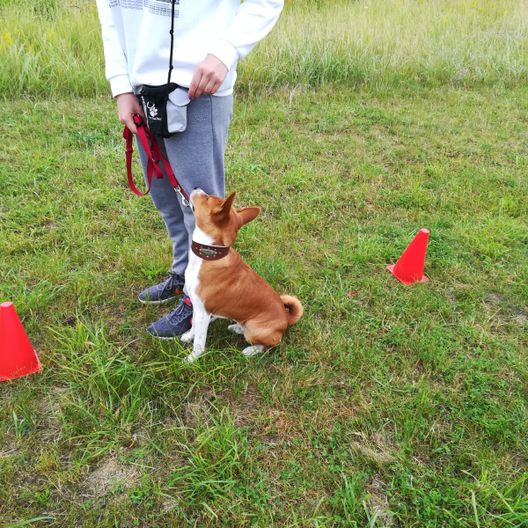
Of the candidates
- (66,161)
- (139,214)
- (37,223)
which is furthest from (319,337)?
(66,161)

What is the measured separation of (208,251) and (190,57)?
0.88 meters

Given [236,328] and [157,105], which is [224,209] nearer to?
[157,105]

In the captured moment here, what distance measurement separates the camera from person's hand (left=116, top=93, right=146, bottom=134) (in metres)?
2.08

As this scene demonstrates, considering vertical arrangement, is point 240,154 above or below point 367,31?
below

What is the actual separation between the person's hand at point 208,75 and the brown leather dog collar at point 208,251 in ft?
2.41

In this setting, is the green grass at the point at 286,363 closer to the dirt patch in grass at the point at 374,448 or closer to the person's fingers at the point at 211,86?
the dirt patch in grass at the point at 374,448

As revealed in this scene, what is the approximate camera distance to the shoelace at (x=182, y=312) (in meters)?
2.63

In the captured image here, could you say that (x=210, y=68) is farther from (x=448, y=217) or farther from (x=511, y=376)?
(x=448, y=217)

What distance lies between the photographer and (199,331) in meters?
2.40

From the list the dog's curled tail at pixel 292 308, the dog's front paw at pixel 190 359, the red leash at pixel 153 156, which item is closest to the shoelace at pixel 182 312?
the dog's front paw at pixel 190 359

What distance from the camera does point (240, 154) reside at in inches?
185

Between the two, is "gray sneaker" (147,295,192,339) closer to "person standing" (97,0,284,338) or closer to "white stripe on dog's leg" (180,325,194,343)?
"white stripe on dog's leg" (180,325,194,343)

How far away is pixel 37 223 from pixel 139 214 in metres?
0.78

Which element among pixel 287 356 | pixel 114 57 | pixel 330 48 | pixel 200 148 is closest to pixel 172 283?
pixel 287 356
